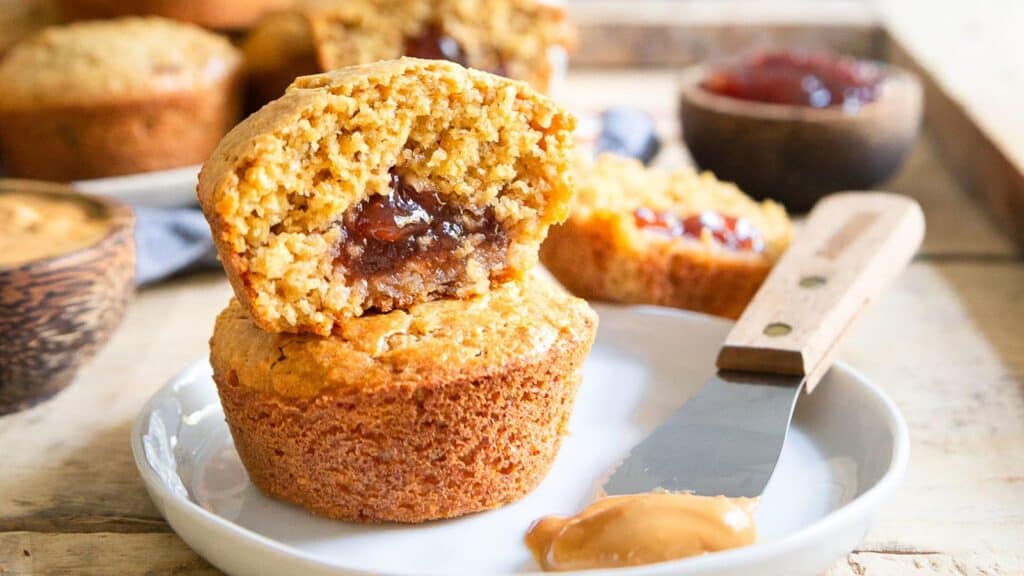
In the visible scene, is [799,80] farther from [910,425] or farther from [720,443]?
[720,443]

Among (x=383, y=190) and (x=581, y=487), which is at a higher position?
(x=383, y=190)

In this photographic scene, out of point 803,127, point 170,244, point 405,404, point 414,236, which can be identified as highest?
point 414,236

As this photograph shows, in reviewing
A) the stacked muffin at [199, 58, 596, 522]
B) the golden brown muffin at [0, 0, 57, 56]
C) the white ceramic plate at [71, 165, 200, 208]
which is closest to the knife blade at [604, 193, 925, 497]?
the stacked muffin at [199, 58, 596, 522]

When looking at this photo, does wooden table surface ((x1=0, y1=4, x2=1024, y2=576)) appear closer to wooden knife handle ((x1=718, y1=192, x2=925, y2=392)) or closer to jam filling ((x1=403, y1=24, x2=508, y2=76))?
wooden knife handle ((x1=718, y1=192, x2=925, y2=392))

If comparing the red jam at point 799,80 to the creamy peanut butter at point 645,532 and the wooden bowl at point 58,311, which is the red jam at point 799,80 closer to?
the wooden bowl at point 58,311

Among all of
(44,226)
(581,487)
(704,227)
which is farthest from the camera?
(704,227)

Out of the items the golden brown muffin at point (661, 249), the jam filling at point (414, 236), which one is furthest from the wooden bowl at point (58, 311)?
the golden brown muffin at point (661, 249)

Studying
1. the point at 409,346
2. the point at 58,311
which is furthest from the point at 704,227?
the point at 58,311
